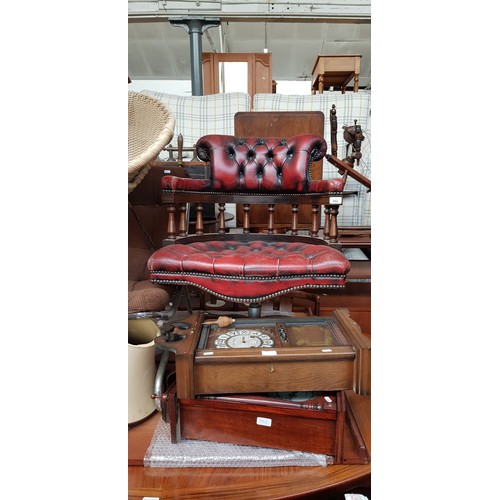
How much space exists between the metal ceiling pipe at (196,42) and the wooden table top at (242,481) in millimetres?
4422

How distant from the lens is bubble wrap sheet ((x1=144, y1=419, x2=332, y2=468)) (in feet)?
3.15

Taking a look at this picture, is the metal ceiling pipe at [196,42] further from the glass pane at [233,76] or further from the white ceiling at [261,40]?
the glass pane at [233,76]

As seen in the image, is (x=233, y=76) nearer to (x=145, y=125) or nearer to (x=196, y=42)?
(x=196, y=42)

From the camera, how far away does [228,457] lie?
0.97 m

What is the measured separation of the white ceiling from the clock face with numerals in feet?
15.7

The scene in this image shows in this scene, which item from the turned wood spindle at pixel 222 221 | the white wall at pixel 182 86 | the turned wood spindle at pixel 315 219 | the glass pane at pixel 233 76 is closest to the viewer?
the turned wood spindle at pixel 315 219

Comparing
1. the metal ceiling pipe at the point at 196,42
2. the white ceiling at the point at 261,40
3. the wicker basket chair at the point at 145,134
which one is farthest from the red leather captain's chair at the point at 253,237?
the white ceiling at the point at 261,40

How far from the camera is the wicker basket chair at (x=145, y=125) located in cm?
130

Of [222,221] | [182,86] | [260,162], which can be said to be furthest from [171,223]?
[182,86]

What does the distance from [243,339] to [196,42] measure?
15.2 ft

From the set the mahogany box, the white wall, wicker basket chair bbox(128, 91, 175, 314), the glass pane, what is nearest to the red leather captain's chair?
wicker basket chair bbox(128, 91, 175, 314)

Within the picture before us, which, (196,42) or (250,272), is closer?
(250,272)
